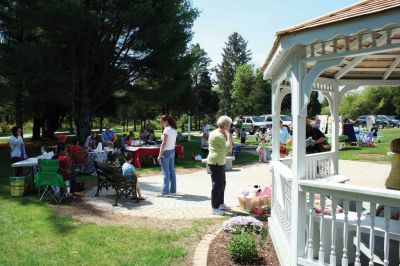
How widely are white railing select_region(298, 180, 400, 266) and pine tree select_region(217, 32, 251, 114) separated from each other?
79.3 metres

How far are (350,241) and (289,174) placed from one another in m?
1.07

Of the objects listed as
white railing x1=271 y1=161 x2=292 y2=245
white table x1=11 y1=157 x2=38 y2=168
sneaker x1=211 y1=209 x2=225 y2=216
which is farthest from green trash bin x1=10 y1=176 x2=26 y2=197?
white railing x1=271 y1=161 x2=292 y2=245

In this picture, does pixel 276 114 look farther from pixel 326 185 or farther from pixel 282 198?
pixel 326 185

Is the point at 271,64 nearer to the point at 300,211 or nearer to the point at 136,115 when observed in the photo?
the point at 300,211

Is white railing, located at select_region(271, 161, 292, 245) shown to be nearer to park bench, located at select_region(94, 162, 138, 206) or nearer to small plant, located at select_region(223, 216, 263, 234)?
small plant, located at select_region(223, 216, 263, 234)

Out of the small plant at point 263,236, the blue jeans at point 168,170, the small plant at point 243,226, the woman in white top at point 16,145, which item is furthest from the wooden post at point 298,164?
the woman in white top at point 16,145

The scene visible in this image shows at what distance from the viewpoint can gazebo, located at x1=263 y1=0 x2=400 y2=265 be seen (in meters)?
3.64

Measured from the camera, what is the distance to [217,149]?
7.47 m

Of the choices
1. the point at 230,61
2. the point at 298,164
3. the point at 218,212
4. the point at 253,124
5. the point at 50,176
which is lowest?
Answer: the point at 218,212

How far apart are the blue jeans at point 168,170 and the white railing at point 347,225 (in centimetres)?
465

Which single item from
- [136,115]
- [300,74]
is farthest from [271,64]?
[136,115]

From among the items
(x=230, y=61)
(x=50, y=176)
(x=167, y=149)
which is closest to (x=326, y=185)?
(x=167, y=149)

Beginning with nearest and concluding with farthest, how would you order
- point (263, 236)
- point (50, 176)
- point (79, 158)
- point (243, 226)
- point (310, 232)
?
point (310, 232), point (263, 236), point (243, 226), point (50, 176), point (79, 158)

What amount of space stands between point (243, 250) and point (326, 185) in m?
1.57
